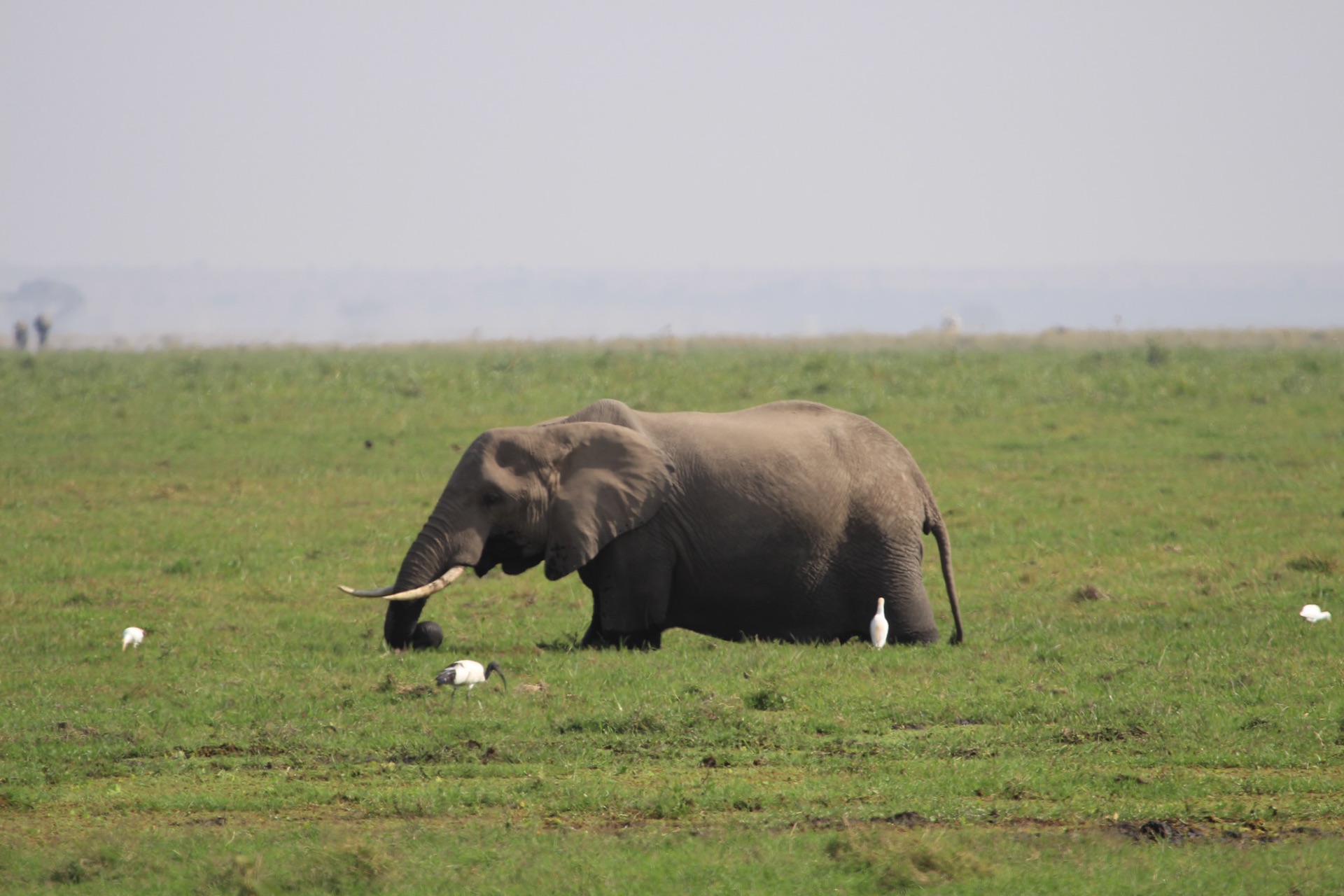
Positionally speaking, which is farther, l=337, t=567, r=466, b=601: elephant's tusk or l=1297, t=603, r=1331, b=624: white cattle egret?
l=1297, t=603, r=1331, b=624: white cattle egret

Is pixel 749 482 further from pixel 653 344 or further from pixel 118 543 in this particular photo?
pixel 653 344

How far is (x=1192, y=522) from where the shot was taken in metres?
19.7

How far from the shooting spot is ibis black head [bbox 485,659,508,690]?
36.7ft

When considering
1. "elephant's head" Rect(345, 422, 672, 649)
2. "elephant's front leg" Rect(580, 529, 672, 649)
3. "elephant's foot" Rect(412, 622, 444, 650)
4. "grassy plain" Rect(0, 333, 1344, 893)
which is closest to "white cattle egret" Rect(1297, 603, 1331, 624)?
"grassy plain" Rect(0, 333, 1344, 893)

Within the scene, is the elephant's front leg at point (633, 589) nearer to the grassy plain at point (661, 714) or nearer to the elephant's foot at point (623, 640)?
the elephant's foot at point (623, 640)

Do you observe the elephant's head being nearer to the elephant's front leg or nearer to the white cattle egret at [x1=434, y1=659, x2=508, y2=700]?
the elephant's front leg

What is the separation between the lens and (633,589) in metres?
13.1

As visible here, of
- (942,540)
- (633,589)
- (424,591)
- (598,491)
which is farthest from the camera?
(942,540)

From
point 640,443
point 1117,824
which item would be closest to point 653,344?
point 640,443

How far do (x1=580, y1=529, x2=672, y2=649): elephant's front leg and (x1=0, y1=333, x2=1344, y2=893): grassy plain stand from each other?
1.31 feet

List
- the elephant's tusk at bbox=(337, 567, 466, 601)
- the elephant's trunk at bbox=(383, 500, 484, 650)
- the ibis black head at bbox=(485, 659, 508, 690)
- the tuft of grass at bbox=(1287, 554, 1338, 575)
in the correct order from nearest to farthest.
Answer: the ibis black head at bbox=(485, 659, 508, 690)
the elephant's tusk at bbox=(337, 567, 466, 601)
the elephant's trunk at bbox=(383, 500, 484, 650)
the tuft of grass at bbox=(1287, 554, 1338, 575)

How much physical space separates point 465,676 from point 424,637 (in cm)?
213

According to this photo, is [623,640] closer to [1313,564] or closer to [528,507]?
[528,507]

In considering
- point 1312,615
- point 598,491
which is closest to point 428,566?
point 598,491
